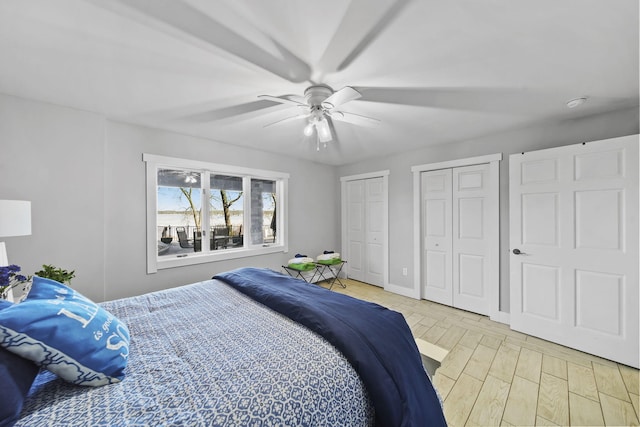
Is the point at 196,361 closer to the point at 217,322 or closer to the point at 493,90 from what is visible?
the point at 217,322

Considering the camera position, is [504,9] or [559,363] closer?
[504,9]

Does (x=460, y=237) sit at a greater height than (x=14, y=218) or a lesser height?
lesser

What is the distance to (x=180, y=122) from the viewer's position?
273cm

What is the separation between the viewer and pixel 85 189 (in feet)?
7.93

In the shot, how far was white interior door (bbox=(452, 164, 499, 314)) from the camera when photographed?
3.12m

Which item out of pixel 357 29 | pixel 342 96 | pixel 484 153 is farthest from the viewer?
pixel 484 153

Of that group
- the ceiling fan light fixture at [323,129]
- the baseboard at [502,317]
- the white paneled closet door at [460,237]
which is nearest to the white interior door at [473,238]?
the white paneled closet door at [460,237]

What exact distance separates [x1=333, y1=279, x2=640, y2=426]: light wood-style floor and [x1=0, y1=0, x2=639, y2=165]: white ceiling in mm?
2340

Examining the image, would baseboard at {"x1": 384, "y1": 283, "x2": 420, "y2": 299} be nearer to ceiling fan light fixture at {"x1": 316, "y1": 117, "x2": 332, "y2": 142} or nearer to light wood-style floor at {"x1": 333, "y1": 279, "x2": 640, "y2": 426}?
light wood-style floor at {"x1": 333, "y1": 279, "x2": 640, "y2": 426}

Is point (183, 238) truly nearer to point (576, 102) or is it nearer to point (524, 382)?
point (524, 382)

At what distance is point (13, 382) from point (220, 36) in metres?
1.70

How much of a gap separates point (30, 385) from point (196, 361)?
49 cm

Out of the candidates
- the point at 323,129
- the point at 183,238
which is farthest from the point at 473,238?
the point at 183,238

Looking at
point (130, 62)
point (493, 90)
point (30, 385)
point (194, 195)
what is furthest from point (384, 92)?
point (194, 195)
